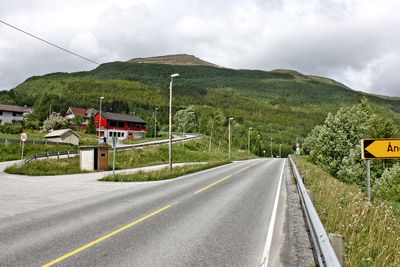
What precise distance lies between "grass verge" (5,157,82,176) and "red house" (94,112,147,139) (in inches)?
2452

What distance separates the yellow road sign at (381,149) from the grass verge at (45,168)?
23.3 metres

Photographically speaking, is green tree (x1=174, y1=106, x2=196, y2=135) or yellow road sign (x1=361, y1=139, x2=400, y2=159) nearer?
yellow road sign (x1=361, y1=139, x2=400, y2=159)

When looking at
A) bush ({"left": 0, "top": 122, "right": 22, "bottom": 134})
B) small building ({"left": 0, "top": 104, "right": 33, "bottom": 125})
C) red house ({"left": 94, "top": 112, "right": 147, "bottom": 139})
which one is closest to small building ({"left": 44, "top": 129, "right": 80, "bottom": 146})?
bush ({"left": 0, "top": 122, "right": 22, "bottom": 134})

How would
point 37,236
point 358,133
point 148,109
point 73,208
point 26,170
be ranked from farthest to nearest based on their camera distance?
point 148,109
point 358,133
point 26,170
point 73,208
point 37,236

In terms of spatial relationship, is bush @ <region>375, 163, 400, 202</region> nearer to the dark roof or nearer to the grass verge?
the grass verge

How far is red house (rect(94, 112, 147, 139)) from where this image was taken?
312 ft

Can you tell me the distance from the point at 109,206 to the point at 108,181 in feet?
32.0

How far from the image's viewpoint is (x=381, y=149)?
10.0 metres

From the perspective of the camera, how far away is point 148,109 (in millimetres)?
193375

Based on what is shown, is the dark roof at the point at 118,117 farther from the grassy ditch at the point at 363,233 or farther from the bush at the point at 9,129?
the grassy ditch at the point at 363,233

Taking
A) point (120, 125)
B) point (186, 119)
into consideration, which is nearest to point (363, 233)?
point (120, 125)

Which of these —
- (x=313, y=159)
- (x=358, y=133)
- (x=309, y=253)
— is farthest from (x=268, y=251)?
(x=313, y=159)

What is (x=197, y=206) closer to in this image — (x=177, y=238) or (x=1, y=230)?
(x=177, y=238)

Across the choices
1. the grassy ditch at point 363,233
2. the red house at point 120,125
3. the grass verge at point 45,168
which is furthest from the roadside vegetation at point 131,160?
the red house at point 120,125
